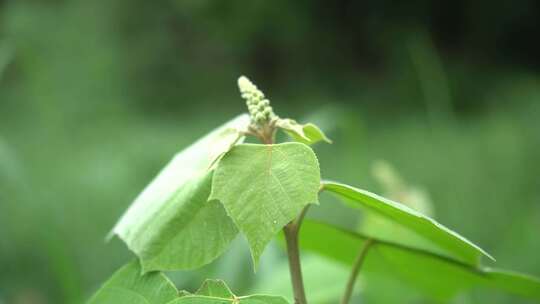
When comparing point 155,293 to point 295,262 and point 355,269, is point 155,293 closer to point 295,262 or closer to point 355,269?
point 295,262

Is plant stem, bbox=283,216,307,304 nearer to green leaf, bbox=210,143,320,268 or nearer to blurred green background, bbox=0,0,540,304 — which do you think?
green leaf, bbox=210,143,320,268

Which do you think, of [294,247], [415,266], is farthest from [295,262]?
[415,266]

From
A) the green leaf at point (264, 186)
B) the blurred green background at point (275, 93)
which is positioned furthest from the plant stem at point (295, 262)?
the blurred green background at point (275, 93)

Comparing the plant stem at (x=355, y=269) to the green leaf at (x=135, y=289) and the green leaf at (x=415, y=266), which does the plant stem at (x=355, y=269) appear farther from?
the green leaf at (x=135, y=289)

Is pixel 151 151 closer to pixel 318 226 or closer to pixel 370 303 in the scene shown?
pixel 370 303

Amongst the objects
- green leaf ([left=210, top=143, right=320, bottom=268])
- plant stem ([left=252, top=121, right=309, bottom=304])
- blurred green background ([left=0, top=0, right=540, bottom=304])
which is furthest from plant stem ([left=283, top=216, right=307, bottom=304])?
blurred green background ([left=0, top=0, right=540, bottom=304])
